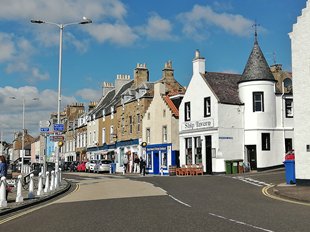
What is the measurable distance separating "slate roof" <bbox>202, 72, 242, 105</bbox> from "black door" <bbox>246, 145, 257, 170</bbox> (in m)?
3.87

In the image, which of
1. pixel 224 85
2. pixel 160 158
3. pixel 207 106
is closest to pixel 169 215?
pixel 207 106

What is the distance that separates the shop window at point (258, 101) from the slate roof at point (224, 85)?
1288mm

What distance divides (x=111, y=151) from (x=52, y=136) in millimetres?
33812

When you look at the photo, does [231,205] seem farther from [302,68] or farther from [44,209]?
[302,68]

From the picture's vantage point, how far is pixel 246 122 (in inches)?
1539

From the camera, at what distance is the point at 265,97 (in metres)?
A: 38.5

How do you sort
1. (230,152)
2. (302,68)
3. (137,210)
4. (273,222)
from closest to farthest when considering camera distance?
1. (273,222)
2. (137,210)
3. (302,68)
4. (230,152)

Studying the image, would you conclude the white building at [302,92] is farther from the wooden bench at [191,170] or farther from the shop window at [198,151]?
the shop window at [198,151]

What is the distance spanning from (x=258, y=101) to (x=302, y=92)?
1614 cm

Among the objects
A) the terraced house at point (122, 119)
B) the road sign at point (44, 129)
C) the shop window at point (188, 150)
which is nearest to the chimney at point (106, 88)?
the terraced house at point (122, 119)

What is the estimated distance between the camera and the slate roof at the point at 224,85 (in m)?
39.2

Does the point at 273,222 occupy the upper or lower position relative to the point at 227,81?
lower

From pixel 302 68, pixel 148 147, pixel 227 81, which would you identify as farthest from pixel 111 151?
pixel 302 68

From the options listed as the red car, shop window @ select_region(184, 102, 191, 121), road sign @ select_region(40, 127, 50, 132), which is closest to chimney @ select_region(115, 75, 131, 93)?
the red car
